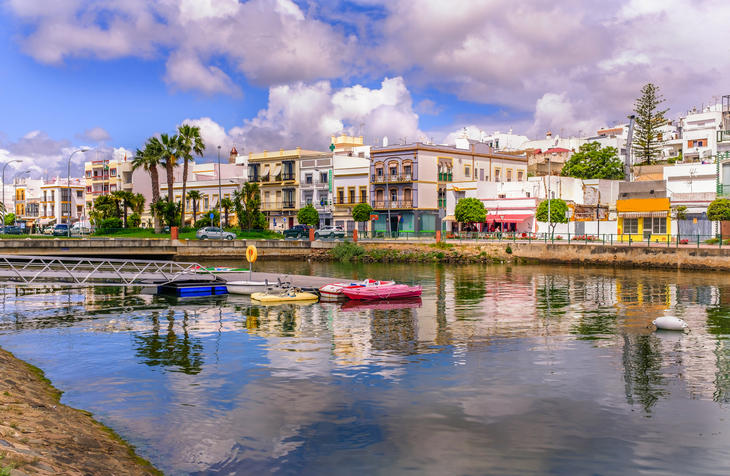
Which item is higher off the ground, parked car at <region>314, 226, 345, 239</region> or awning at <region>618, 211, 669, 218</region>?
awning at <region>618, 211, 669, 218</region>

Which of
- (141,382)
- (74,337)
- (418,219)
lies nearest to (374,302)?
(74,337)

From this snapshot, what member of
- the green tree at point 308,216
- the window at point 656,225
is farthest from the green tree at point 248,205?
the window at point 656,225

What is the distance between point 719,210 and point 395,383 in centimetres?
4740

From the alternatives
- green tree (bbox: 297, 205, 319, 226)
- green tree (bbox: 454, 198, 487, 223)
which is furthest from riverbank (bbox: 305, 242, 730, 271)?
green tree (bbox: 297, 205, 319, 226)

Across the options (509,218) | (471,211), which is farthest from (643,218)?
(471,211)

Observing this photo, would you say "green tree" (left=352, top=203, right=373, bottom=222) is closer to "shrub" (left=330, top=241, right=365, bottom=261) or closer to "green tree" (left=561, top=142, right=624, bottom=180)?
"shrub" (left=330, top=241, right=365, bottom=261)

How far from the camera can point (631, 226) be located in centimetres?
6322

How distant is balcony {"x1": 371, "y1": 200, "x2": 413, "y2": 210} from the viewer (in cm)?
7788

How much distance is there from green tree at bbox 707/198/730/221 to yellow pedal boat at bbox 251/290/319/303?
126 ft

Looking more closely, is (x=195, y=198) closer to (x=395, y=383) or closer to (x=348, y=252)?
(x=348, y=252)

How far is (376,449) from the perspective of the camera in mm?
12250

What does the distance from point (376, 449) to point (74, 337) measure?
15456mm

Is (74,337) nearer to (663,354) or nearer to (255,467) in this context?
(255,467)

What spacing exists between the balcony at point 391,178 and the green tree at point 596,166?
30.4 meters
